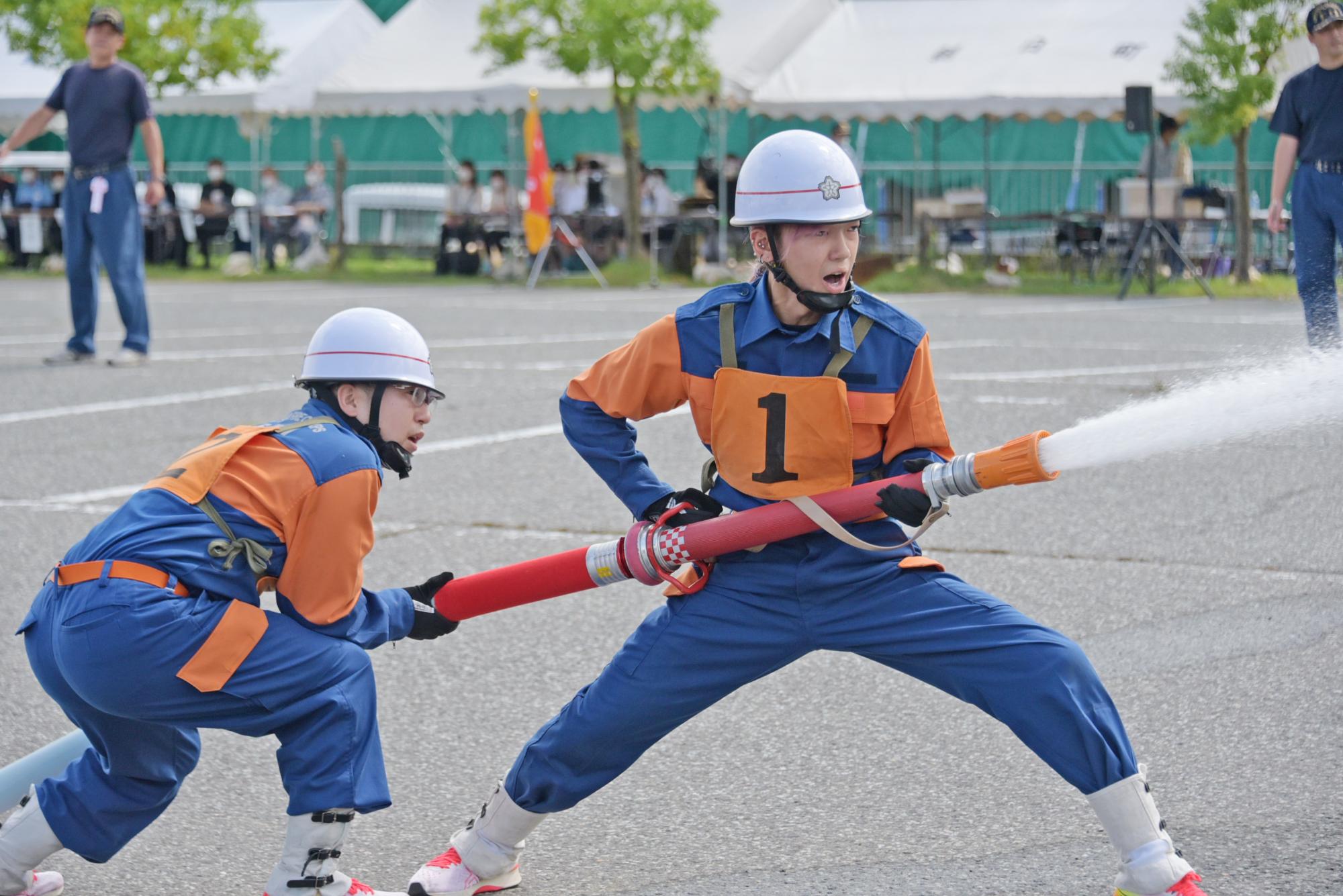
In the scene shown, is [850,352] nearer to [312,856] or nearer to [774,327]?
[774,327]

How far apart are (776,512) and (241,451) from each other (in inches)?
41.0

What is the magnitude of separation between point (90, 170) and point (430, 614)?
8.99m

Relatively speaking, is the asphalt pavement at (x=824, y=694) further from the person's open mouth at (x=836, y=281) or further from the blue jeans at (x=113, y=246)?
the blue jeans at (x=113, y=246)

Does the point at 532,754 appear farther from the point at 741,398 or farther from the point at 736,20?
the point at 736,20

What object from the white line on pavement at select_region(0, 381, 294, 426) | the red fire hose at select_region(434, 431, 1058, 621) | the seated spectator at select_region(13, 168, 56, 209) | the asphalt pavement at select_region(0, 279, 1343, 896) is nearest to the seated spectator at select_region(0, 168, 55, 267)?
the seated spectator at select_region(13, 168, 56, 209)

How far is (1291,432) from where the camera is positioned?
8.68 m

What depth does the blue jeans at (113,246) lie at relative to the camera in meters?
11.4

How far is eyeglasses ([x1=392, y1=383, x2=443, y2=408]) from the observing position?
341cm

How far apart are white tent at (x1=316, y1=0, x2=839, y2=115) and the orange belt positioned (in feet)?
68.9

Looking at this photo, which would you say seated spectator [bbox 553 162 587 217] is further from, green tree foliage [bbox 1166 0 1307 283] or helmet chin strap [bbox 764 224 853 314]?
helmet chin strap [bbox 764 224 853 314]

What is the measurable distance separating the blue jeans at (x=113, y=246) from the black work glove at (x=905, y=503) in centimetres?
912

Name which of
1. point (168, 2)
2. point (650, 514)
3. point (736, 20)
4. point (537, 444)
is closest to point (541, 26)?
point (736, 20)

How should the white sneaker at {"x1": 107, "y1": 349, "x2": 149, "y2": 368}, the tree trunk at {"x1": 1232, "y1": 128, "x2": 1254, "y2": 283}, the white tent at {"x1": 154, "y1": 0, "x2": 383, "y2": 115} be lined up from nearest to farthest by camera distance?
the white sneaker at {"x1": 107, "y1": 349, "x2": 149, "y2": 368}, the tree trunk at {"x1": 1232, "y1": 128, "x2": 1254, "y2": 283}, the white tent at {"x1": 154, "y1": 0, "x2": 383, "y2": 115}

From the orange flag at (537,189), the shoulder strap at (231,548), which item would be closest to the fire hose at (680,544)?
the shoulder strap at (231,548)
